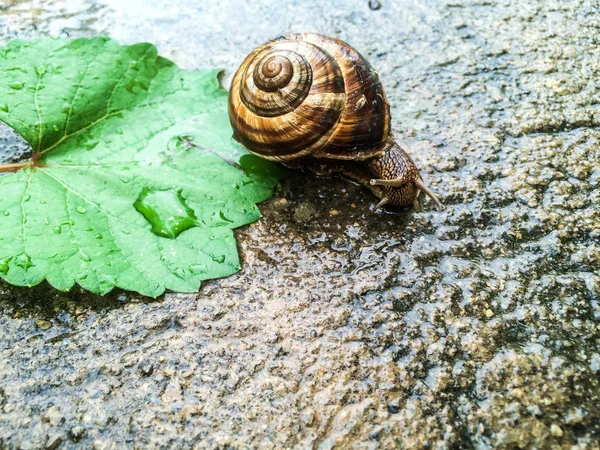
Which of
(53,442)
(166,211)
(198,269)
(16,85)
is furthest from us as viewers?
(16,85)

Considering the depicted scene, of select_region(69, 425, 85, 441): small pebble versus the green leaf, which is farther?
the green leaf

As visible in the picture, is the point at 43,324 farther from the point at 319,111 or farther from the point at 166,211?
the point at 319,111

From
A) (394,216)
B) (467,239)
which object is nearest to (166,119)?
(394,216)

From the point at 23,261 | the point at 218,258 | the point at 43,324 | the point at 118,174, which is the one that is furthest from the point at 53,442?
the point at 118,174

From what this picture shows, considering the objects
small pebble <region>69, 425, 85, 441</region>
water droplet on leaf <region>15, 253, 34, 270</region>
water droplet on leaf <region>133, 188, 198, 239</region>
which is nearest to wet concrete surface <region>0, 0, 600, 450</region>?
small pebble <region>69, 425, 85, 441</region>

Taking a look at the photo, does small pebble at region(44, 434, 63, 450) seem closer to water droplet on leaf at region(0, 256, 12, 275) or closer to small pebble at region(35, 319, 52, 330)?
small pebble at region(35, 319, 52, 330)

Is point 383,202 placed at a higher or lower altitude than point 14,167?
lower

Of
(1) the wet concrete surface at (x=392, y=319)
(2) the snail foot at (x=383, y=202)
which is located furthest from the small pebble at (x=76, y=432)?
(2) the snail foot at (x=383, y=202)
